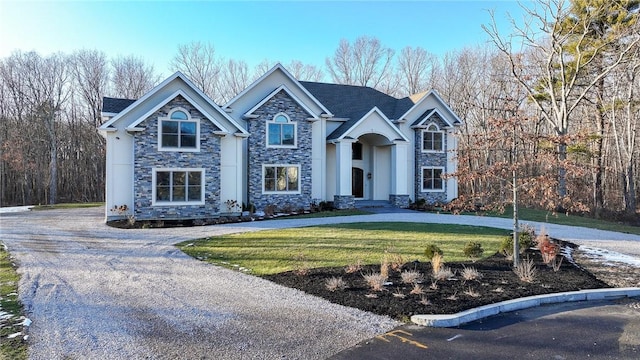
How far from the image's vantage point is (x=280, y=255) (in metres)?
9.41

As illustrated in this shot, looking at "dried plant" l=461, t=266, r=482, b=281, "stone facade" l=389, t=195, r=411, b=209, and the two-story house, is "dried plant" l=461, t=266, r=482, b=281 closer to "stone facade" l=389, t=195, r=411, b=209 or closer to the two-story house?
the two-story house

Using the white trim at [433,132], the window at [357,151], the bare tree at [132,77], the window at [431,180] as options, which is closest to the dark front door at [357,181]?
the window at [357,151]

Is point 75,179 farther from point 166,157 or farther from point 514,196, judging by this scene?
point 514,196

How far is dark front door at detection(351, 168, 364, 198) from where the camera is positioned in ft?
77.4

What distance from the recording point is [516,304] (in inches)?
232

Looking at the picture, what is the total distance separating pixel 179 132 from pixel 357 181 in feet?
36.2

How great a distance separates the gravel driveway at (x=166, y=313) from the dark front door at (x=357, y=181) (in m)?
14.7

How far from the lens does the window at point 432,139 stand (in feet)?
76.1

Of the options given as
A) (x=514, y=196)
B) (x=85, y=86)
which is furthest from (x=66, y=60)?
(x=514, y=196)

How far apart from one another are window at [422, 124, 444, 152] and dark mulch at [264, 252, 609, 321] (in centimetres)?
1516

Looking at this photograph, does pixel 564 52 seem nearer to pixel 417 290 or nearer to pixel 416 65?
pixel 416 65

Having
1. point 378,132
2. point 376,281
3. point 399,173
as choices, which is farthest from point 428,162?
point 376,281

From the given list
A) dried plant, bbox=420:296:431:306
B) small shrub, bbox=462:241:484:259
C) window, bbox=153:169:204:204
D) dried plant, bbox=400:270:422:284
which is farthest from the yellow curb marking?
window, bbox=153:169:204:204

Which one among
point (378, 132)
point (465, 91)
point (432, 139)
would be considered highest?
point (465, 91)
